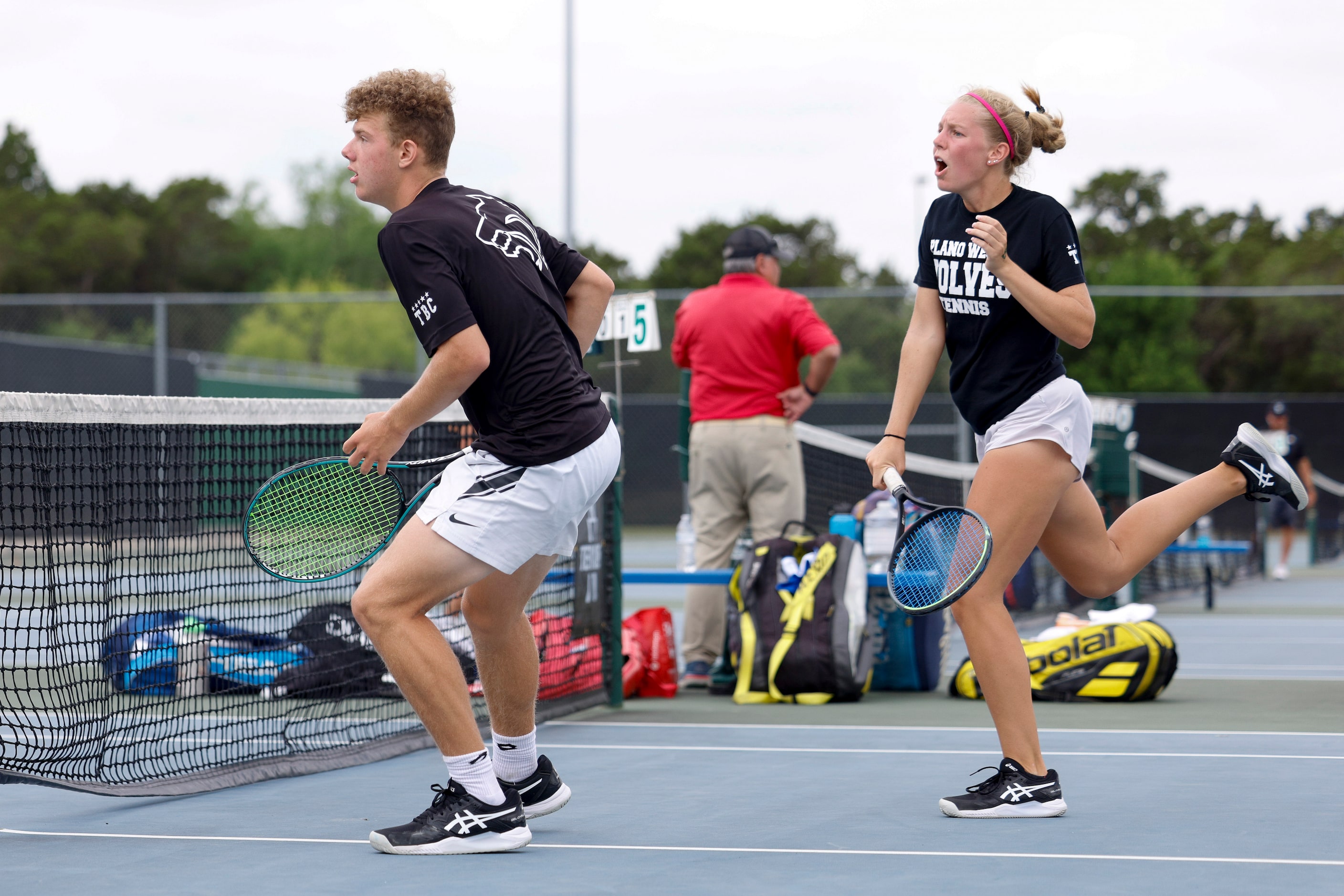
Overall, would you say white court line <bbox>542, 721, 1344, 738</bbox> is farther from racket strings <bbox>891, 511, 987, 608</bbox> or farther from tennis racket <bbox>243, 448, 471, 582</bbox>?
tennis racket <bbox>243, 448, 471, 582</bbox>

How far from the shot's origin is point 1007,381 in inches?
143

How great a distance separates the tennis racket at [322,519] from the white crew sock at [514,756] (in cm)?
54

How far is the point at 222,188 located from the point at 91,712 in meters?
56.0

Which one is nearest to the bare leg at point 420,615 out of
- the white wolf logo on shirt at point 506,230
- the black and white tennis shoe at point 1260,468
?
the white wolf logo on shirt at point 506,230

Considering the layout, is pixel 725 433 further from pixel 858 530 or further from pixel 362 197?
pixel 362 197

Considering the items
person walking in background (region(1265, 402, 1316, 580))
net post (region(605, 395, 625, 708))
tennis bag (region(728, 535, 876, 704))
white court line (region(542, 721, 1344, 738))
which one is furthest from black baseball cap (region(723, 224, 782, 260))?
person walking in background (region(1265, 402, 1316, 580))

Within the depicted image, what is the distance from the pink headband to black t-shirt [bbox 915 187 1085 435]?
96mm

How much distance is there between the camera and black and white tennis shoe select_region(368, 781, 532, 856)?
3.27 meters

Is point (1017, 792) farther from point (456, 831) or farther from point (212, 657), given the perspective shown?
point (212, 657)

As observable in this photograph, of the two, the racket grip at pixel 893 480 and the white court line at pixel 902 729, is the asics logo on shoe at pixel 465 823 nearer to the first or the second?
the racket grip at pixel 893 480

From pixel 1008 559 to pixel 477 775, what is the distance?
131 centimetres

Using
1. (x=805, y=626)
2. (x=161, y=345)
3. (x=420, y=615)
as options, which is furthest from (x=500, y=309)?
(x=161, y=345)

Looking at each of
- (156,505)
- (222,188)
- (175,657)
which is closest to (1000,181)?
(156,505)

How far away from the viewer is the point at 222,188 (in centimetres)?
5834
